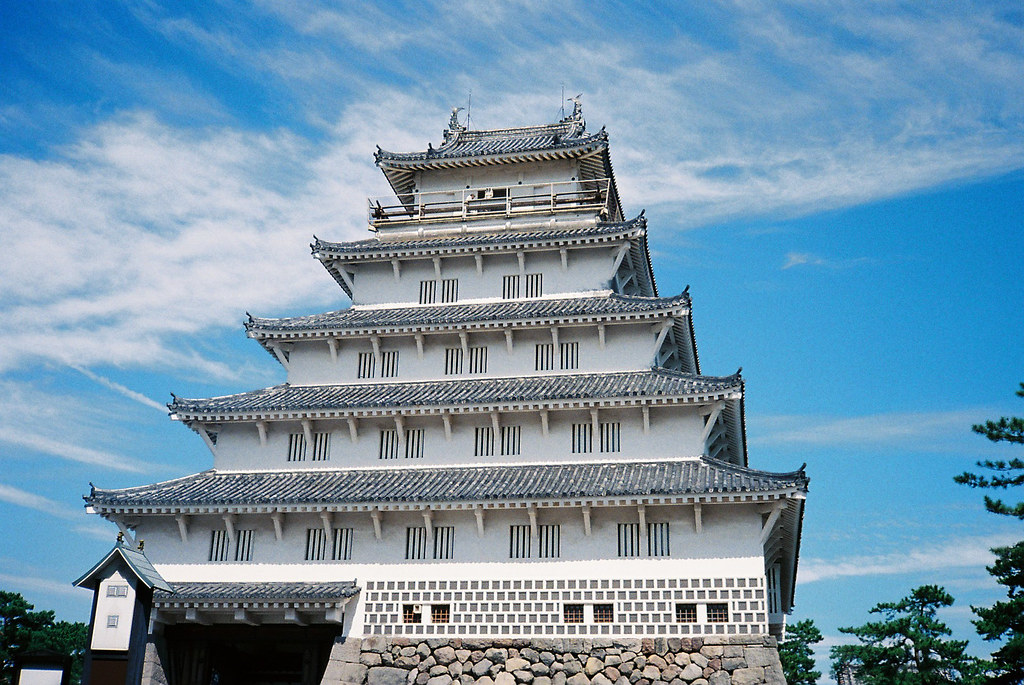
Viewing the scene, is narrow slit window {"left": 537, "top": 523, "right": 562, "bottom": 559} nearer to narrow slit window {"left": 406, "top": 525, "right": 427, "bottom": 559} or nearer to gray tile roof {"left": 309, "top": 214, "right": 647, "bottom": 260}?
narrow slit window {"left": 406, "top": 525, "right": 427, "bottom": 559}

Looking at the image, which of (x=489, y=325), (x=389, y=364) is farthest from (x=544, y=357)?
(x=389, y=364)

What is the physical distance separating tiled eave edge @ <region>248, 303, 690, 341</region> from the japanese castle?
0.08 m

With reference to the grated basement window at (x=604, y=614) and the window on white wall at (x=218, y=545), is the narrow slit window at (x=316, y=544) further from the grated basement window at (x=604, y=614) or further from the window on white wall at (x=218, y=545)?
the grated basement window at (x=604, y=614)

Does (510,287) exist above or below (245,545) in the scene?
above

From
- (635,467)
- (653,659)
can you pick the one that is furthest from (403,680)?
(635,467)

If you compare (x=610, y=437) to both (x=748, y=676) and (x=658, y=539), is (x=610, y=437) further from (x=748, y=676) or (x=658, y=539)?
(x=748, y=676)

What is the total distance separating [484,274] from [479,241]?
51.1 inches

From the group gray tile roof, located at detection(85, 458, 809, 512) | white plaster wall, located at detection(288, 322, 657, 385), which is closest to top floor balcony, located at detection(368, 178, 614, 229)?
white plaster wall, located at detection(288, 322, 657, 385)

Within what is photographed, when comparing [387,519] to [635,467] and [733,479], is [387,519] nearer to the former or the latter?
[635,467]

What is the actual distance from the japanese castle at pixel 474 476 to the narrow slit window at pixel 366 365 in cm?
8

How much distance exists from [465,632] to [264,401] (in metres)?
10.6

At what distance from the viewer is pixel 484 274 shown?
112 ft

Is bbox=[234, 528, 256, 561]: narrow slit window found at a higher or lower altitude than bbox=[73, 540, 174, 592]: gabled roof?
higher

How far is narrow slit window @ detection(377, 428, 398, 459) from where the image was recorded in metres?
30.2
